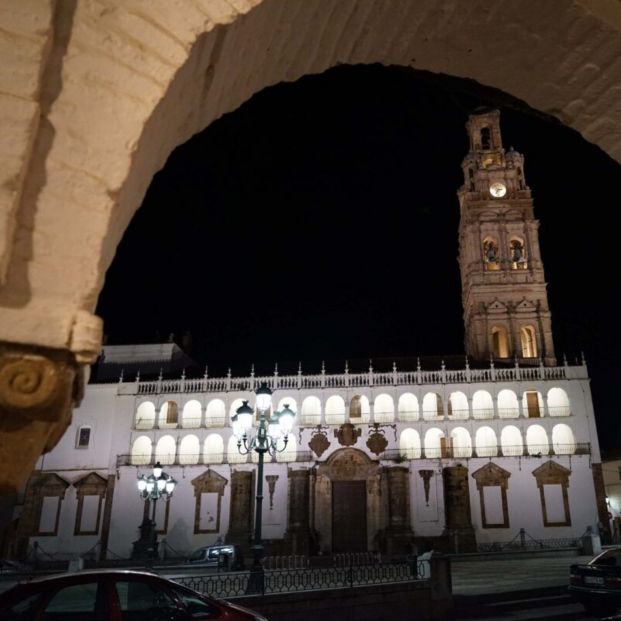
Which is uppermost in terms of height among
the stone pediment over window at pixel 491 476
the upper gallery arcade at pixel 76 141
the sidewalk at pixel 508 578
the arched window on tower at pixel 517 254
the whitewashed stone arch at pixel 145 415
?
the arched window on tower at pixel 517 254

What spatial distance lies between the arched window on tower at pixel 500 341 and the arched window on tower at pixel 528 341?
1.14 m

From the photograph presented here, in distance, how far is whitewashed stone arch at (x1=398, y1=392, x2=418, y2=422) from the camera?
3591 cm

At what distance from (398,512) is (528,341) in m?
16.3

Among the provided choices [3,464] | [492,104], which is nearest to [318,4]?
[492,104]

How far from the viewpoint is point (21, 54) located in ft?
6.24

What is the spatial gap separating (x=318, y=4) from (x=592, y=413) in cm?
3670

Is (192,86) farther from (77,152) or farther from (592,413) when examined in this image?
(592,413)

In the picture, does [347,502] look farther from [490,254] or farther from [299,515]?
[490,254]

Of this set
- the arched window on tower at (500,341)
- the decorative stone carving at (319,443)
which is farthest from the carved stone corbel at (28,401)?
the arched window on tower at (500,341)

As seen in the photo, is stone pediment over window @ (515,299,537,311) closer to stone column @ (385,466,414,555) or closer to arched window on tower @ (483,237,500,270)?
arched window on tower @ (483,237,500,270)

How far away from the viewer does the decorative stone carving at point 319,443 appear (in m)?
34.8

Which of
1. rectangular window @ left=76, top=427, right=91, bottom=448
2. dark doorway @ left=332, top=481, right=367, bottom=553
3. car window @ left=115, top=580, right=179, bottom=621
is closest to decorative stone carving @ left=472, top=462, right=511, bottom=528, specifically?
dark doorway @ left=332, top=481, right=367, bottom=553

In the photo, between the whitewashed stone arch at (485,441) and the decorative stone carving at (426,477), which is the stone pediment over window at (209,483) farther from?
the whitewashed stone arch at (485,441)

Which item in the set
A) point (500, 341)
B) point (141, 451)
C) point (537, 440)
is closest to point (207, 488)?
point (141, 451)
